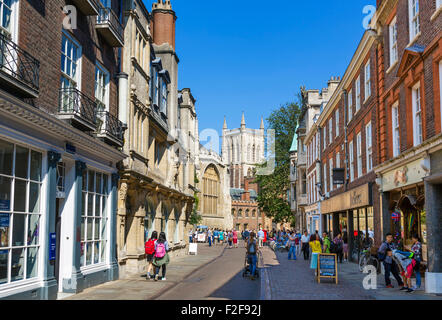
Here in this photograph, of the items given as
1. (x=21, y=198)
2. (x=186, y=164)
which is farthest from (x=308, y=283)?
(x=186, y=164)

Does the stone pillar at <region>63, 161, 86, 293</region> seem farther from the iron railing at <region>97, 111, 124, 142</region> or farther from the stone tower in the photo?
the stone tower

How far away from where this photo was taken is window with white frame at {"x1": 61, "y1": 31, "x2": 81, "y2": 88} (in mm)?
12289

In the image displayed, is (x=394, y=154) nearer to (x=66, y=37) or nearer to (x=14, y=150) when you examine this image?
(x=66, y=37)

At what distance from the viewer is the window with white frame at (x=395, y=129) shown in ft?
53.1

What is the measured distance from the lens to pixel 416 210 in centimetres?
1461

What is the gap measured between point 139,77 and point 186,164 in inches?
531

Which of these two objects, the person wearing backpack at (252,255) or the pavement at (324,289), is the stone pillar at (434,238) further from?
the person wearing backpack at (252,255)

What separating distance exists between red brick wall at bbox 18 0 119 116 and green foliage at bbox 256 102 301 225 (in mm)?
40513

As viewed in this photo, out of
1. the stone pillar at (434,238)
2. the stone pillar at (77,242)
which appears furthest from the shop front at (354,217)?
the stone pillar at (77,242)

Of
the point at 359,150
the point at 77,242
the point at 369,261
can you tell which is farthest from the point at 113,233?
the point at 359,150

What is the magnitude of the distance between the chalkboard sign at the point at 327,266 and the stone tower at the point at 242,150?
122690mm

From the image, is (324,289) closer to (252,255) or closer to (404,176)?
(252,255)

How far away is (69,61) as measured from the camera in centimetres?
1273
